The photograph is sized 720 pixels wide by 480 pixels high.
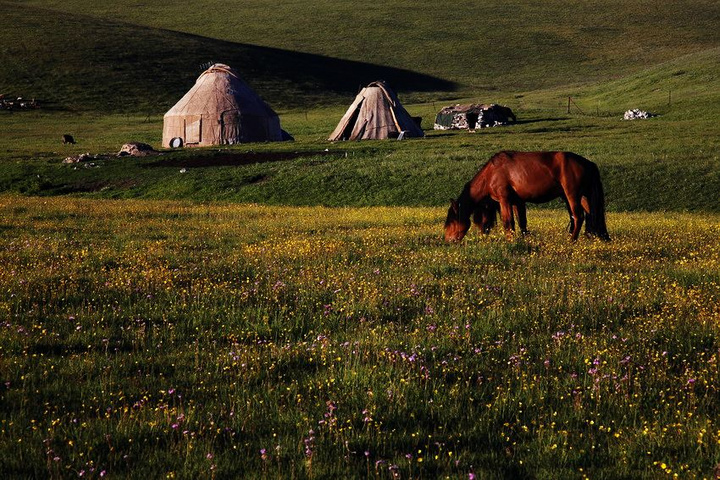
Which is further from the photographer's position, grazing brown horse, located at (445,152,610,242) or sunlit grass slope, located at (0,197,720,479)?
grazing brown horse, located at (445,152,610,242)

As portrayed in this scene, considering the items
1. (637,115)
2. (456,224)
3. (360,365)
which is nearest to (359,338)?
(360,365)

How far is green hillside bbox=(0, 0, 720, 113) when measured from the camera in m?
99.6

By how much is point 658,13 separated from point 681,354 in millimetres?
167809

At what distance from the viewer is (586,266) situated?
11.8 meters

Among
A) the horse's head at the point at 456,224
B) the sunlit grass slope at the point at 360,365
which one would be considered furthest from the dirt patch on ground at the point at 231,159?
the sunlit grass slope at the point at 360,365

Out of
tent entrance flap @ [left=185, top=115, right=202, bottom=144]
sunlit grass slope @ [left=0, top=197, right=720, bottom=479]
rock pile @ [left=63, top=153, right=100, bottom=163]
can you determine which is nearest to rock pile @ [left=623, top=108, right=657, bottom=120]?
tent entrance flap @ [left=185, top=115, right=202, bottom=144]

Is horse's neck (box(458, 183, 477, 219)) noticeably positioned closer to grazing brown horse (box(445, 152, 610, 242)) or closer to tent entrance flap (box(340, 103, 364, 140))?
grazing brown horse (box(445, 152, 610, 242))

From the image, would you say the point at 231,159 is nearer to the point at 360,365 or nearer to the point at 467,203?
the point at 467,203

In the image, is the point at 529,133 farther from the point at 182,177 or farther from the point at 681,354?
the point at 681,354

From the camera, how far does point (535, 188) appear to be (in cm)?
1530

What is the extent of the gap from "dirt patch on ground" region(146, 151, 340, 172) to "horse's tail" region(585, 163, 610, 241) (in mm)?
26224

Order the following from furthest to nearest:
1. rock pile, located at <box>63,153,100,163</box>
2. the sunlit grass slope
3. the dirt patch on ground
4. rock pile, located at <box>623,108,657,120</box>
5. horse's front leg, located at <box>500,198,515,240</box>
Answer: rock pile, located at <box>623,108,657,120</box>
rock pile, located at <box>63,153,100,163</box>
the dirt patch on ground
horse's front leg, located at <box>500,198,515,240</box>
the sunlit grass slope

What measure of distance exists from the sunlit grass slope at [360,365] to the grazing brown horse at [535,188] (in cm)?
226

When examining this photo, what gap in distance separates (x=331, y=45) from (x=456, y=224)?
13231 cm
